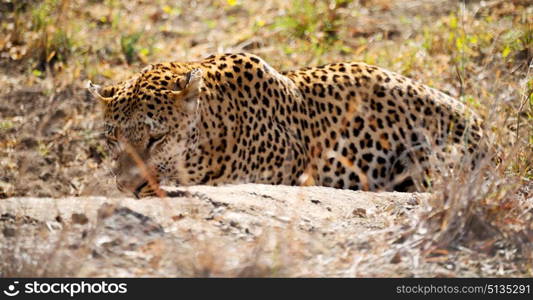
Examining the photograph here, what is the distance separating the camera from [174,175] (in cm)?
844

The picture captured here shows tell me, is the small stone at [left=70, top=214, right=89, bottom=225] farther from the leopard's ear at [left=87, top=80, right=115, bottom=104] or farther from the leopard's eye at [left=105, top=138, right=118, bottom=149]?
the leopard's ear at [left=87, top=80, right=115, bottom=104]

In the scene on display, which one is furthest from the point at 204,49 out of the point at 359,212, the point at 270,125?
the point at 359,212

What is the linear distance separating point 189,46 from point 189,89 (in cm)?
568

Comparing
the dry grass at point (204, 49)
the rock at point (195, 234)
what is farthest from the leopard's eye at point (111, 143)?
the rock at point (195, 234)

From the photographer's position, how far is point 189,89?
27.2ft

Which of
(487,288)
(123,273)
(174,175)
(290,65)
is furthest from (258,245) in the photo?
(290,65)

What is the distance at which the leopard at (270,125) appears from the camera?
26.9 feet

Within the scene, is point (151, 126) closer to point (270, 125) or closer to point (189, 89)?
point (189, 89)

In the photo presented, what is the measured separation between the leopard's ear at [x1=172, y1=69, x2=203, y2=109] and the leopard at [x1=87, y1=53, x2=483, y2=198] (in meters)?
0.01

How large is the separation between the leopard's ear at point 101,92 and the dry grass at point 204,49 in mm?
732

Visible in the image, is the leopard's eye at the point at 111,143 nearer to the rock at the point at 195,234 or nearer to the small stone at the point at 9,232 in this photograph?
the rock at the point at 195,234

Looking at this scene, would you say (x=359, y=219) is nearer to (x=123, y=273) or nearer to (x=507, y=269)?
(x=507, y=269)

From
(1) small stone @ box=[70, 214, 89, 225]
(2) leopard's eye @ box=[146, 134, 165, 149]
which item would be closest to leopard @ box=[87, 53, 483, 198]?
(2) leopard's eye @ box=[146, 134, 165, 149]

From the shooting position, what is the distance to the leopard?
8211mm
